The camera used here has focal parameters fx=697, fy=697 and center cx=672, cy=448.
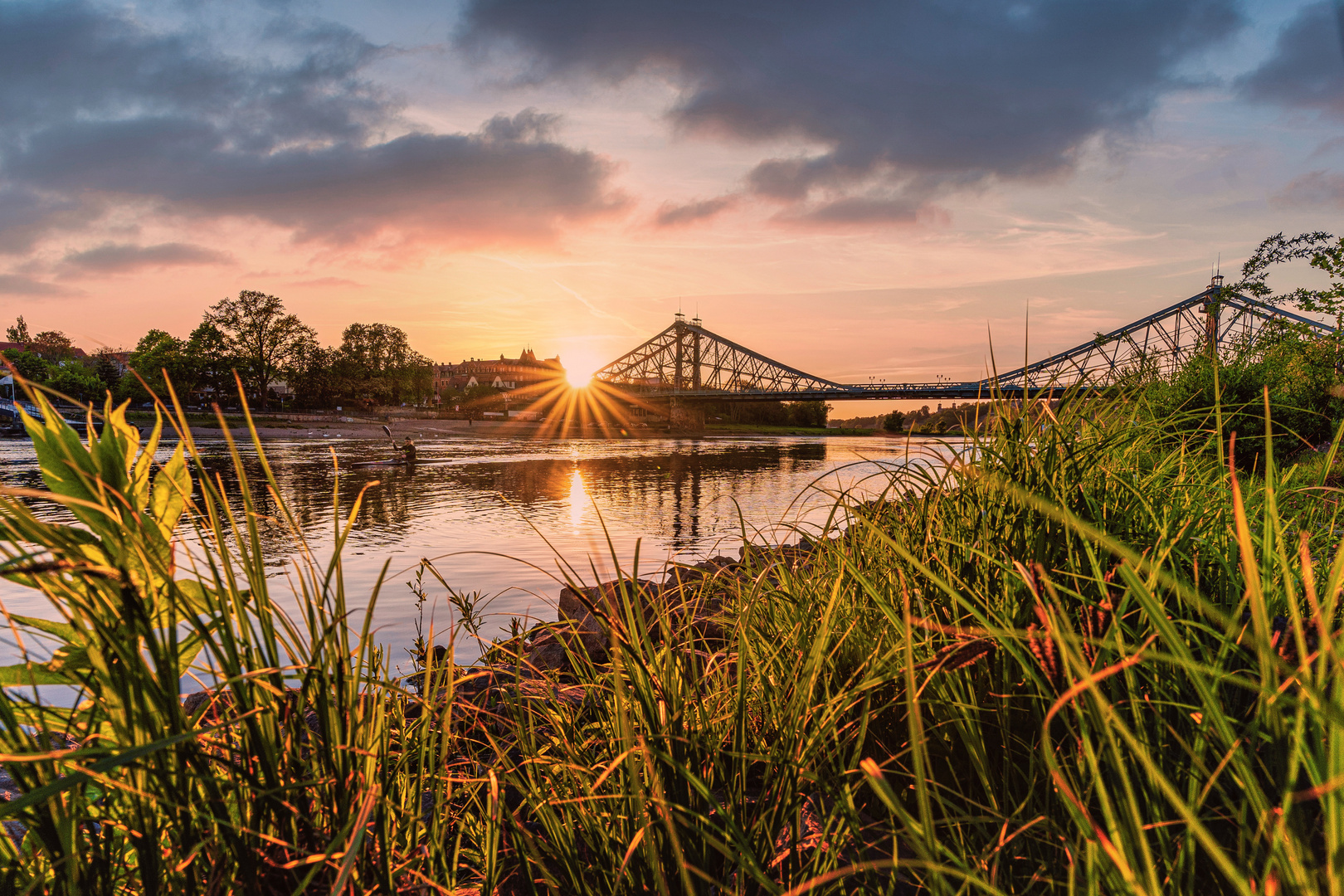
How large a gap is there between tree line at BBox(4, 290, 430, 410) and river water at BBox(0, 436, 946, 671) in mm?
39356

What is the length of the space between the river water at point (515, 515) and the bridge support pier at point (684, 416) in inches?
1604

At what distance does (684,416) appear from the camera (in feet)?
247

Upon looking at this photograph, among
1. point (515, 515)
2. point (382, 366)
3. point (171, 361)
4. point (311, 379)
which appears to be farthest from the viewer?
point (382, 366)

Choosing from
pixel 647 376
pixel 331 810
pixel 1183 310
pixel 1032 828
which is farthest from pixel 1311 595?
pixel 647 376

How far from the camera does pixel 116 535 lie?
0.97 m

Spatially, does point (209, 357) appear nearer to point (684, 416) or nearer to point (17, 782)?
point (684, 416)

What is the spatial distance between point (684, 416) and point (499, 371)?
99748 millimetres

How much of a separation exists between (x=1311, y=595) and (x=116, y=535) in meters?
1.46

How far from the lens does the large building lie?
160m

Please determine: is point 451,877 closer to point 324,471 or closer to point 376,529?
point 376,529

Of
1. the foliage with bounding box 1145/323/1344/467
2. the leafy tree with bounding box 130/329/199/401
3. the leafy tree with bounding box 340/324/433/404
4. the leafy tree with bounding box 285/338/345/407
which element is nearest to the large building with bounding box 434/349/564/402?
the leafy tree with bounding box 340/324/433/404

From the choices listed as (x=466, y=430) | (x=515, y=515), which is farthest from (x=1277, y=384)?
(x=466, y=430)

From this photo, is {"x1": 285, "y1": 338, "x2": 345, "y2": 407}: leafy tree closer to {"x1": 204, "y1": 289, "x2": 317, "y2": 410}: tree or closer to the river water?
{"x1": 204, "y1": 289, "x2": 317, "y2": 410}: tree

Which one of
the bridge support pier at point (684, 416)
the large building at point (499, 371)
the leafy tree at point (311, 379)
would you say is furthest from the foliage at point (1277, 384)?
the large building at point (499, 371)
